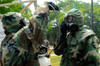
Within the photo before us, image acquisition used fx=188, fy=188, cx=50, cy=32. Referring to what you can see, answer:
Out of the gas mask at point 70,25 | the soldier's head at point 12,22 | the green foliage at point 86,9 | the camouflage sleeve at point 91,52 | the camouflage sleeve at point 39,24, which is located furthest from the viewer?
the green foliage at point 86,9

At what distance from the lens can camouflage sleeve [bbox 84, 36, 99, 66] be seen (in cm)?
271

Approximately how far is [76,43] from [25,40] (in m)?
1.24

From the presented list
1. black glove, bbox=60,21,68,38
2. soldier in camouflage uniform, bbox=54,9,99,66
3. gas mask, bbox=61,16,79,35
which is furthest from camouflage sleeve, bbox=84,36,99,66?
black glove, bbox=60,21,68,38

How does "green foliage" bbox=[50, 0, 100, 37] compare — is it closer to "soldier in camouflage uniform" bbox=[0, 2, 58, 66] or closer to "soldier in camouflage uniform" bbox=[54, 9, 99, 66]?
"soldier in camouflage uniform" bbox=[54, 9, 99, 66]

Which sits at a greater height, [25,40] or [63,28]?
[25,40]

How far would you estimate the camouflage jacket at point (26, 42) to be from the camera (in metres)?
1.77

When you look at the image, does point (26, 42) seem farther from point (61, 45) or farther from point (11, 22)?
point (61, 45)

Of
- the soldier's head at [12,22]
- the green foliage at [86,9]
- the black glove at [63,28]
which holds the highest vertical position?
the soldier's head at [12,22]

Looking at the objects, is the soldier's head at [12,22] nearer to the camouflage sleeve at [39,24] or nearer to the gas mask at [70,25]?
the camouflage sleeve at [39,24]

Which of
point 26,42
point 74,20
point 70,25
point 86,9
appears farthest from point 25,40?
point 86,9

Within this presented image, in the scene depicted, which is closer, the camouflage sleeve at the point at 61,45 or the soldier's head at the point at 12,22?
the soldier's head at the point at 12,22

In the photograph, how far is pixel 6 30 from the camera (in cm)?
208

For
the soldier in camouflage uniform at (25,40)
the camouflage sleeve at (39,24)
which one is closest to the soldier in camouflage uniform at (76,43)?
the soldier in camouflage uniform at (25,40)

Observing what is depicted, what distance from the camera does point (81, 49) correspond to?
282 centimetres
